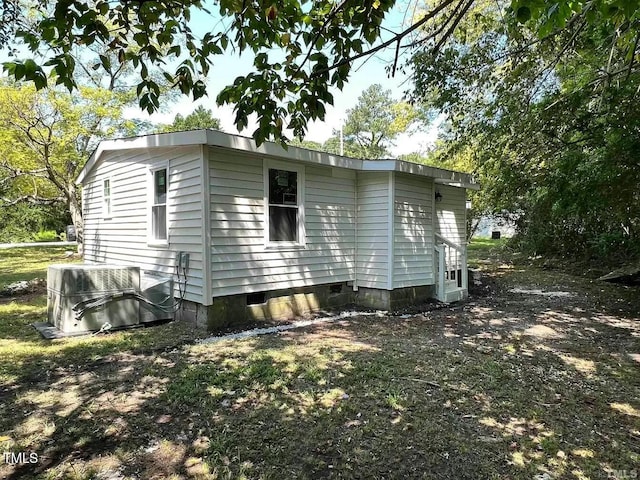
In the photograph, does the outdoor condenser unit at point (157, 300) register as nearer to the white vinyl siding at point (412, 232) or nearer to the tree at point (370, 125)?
the white vinyl siding at point (412, 232)

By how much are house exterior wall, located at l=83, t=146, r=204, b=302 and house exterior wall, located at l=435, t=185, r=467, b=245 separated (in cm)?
520

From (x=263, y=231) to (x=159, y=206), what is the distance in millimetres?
1920

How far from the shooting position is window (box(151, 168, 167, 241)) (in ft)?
22.2

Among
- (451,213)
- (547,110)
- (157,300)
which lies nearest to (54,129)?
(157,300)

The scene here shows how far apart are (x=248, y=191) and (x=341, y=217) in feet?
6.84

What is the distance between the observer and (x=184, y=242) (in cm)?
618

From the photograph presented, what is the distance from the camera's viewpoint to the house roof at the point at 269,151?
5.67 m

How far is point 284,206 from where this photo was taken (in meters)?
6.79

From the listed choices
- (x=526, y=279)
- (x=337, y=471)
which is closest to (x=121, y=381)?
(x=337, y=471)

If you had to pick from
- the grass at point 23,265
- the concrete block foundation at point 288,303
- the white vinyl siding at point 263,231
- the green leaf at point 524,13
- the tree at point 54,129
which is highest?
the tree at point 54,129

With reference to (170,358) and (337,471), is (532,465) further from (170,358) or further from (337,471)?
(170,358)

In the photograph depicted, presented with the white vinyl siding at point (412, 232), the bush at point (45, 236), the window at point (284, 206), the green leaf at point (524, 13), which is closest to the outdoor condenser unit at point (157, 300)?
the window at point (284, 206)

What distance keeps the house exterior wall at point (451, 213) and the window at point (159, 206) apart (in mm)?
5460

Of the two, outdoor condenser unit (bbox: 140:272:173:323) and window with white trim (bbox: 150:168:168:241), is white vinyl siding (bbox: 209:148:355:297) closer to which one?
outdoor condenser unit (bbox: 140:272:173:323)
